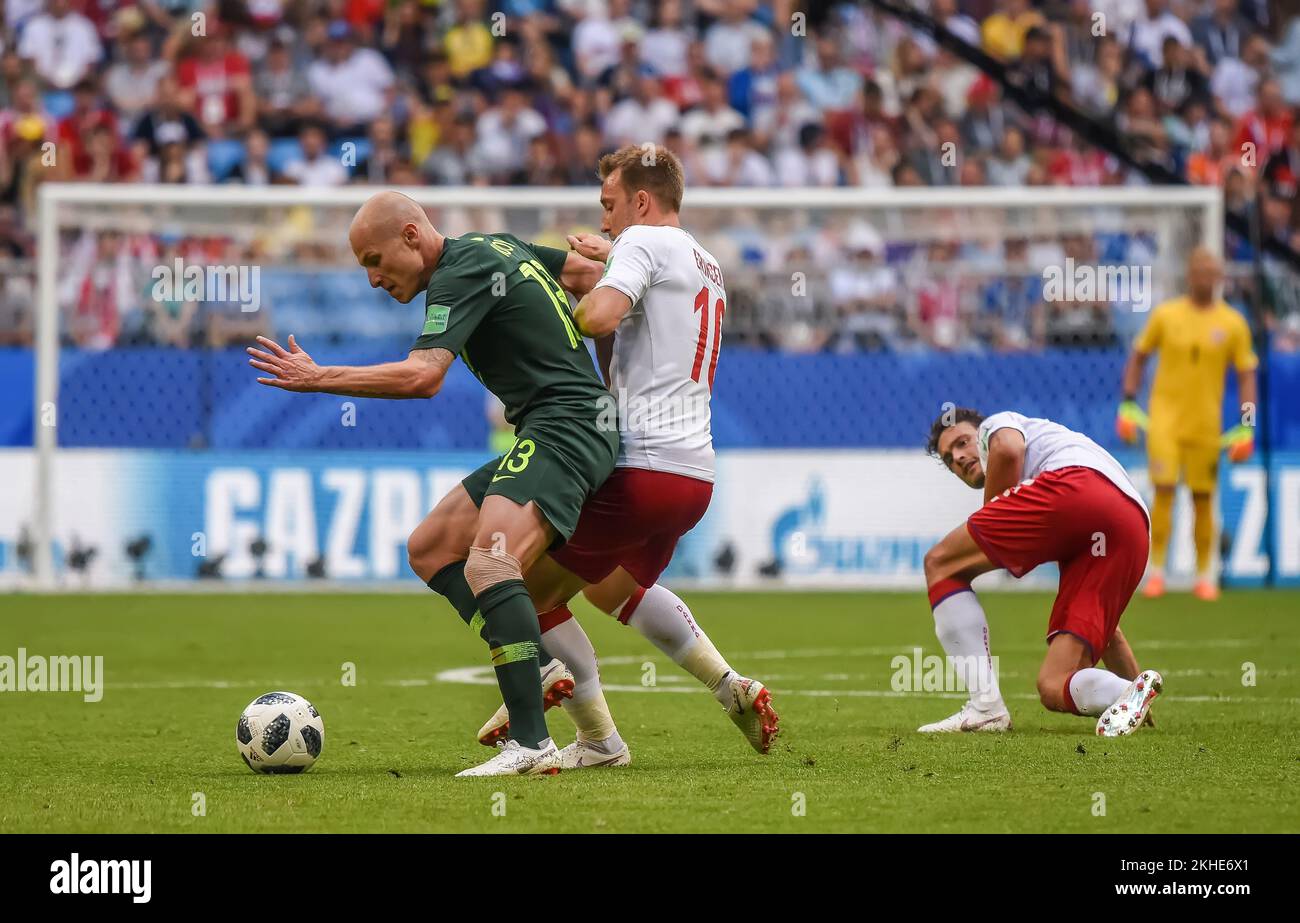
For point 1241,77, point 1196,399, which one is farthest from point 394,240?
point 1241,77

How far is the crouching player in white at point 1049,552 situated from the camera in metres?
7.77

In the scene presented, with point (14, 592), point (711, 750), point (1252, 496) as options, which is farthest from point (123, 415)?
point (711, 750)

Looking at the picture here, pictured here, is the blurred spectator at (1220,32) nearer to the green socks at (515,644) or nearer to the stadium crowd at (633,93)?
the stadium crowd at (633,93)

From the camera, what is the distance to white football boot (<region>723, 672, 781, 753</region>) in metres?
6.96

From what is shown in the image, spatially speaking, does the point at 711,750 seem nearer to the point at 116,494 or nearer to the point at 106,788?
the point at 106,788

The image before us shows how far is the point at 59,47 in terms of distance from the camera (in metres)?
21.0

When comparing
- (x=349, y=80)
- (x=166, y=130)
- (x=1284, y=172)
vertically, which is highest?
(x=349, y=80)

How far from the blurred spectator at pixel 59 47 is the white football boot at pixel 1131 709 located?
16022mm

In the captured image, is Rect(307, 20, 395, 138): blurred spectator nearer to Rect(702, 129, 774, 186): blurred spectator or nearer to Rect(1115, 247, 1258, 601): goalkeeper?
Rect(702, 129, 774, 186): blurred spectator

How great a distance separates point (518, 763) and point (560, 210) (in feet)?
35.9

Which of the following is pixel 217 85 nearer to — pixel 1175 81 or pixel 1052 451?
pixel 1175 81

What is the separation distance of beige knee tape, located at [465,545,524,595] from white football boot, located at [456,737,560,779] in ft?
1.72

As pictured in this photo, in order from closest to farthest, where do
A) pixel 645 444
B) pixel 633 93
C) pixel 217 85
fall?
pixel 645 444
pixel 217 85
pixel 633 93

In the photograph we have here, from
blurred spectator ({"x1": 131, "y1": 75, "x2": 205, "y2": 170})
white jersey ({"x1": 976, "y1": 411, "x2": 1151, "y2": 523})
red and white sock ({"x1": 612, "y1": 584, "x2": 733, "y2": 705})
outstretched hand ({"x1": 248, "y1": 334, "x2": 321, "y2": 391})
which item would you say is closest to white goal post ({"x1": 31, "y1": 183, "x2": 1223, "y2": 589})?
blurred spectator ({"x1": 131, "y1": 75, "x2": 205, "y2": 170})
